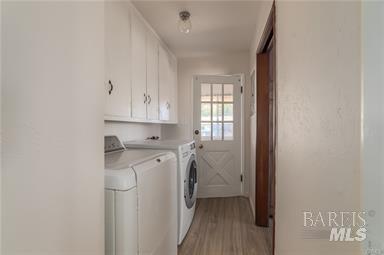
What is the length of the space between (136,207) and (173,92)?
261cm

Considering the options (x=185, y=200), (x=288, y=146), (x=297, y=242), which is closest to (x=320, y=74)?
(x=288, y=146)

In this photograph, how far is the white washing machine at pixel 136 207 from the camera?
1065 millimetres

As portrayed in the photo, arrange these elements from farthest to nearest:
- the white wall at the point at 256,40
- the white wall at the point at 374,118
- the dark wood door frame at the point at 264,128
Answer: the dark wood door frame at the point at 264,128
the white wall at the point at 256,40
the white wall at the point at 374,118

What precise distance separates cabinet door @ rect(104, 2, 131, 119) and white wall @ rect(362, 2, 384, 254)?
5.17ft

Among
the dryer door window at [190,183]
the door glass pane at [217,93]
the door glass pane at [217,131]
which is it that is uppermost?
the door glass pane at [217,93]

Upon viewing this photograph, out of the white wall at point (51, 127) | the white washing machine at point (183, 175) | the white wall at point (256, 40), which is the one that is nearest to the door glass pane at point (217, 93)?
the white wall at point (256, 40)

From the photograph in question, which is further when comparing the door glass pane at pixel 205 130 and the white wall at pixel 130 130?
the door glass pane at pixel 205 130

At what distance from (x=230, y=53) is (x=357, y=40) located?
10.6ft

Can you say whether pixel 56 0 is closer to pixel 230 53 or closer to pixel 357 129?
pixel 357 129

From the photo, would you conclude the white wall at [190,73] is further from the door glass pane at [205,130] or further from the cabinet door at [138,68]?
the cabinet door at [138,68]

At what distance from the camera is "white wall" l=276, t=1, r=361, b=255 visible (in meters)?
0.60

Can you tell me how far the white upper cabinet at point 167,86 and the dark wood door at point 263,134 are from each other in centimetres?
123

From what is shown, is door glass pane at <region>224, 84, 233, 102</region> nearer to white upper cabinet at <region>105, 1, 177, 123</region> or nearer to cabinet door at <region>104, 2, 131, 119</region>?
white upper cabinet at <region>105, 1, 177, 123</region>

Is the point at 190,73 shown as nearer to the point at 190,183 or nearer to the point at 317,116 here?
the point at 190,183
